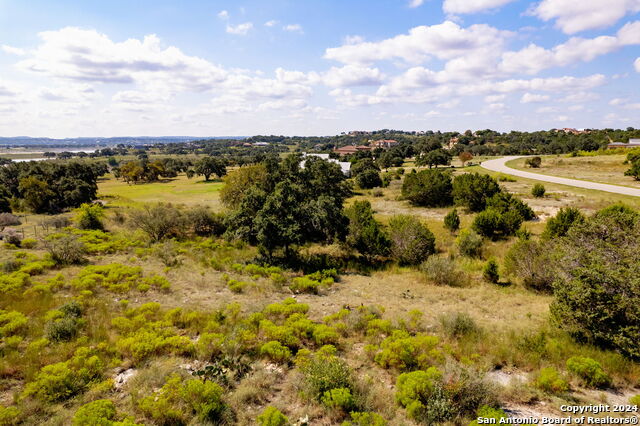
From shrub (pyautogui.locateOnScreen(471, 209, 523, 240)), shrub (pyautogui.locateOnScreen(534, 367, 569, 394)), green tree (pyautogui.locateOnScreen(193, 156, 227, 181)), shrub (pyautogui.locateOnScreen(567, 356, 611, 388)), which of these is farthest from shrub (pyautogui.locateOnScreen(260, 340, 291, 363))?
green tree (pyautogui.locateOnScreen(193, 156, 227, 181))

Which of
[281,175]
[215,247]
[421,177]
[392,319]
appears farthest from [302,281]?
[421,177]

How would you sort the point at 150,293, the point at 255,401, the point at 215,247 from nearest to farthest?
the point at 255,401 < the point at 150,293 < the point at 215,247

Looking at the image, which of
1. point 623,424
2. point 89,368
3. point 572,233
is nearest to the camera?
point 623,424

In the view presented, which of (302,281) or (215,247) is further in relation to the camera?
(215,247)

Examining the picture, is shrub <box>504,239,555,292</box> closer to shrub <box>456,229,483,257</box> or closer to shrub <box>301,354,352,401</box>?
shrub <box>456,229,483,257</box>

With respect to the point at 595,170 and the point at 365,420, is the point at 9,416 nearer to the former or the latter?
the point at 365,420

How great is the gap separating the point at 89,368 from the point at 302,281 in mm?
8888

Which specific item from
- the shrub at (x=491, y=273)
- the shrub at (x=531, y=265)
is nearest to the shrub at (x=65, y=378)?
the shrub at (x=491, y=273)

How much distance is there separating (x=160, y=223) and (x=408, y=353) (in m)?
23.6

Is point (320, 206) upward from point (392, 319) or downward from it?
upward

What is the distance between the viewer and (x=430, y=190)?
125 feet

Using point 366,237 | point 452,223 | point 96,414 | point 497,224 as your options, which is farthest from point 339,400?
point 452,223

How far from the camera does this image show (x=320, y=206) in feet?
67.9

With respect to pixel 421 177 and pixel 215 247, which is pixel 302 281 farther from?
pixel 421 177
